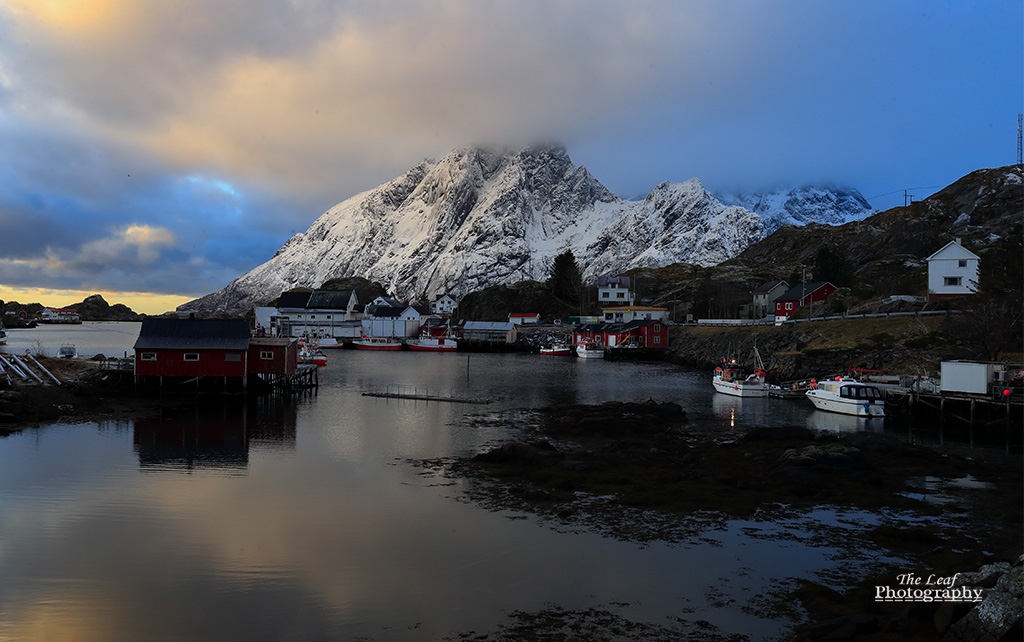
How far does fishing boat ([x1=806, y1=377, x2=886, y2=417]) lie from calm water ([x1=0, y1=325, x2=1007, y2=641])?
83.1 ft

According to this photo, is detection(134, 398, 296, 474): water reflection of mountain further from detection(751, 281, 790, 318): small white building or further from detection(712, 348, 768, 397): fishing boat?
detection(751, 281, 790, 318): small white building

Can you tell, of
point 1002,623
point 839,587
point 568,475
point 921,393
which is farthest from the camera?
point 921,393

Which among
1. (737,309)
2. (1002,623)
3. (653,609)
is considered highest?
(737,309)

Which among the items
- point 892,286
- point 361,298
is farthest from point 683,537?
point 361,298

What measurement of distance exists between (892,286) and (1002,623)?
89365mm

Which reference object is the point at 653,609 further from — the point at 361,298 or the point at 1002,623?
the point at 361,298

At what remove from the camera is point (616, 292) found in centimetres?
15688

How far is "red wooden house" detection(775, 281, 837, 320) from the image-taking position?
311 ft

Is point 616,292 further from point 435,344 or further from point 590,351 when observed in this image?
point 590,351

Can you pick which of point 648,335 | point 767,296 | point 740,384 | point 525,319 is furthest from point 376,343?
point 740,384

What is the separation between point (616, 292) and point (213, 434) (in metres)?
126

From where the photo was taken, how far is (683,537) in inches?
826

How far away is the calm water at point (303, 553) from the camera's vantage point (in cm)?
1577

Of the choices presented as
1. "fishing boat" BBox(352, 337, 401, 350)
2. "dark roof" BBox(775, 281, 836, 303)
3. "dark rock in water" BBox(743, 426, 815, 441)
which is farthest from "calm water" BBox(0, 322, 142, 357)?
"dark roof" BBox(775, 281, 836, 303)
